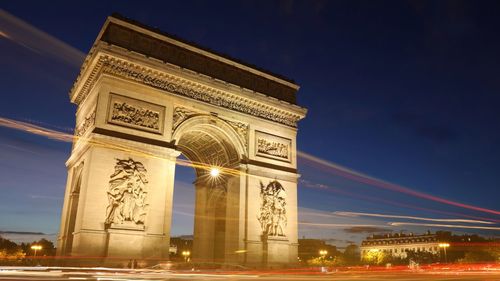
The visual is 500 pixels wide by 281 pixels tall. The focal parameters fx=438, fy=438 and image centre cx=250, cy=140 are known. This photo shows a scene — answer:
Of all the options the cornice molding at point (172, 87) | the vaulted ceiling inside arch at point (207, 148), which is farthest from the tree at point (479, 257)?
the vaulted ceiling inside arch at point (207, 148)

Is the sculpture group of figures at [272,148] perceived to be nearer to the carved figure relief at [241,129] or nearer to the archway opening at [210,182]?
the carved figure relief at [241,129]

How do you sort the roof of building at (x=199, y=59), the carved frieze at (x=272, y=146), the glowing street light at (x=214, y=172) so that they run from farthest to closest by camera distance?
the glowing street light at (x=214, y=172) → the carved frieze at (x=272, y=146) → the roof of building at (x=199, y=59)

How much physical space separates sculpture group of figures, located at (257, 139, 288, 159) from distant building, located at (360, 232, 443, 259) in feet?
242

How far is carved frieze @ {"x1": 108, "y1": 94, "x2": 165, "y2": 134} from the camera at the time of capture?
2042cm

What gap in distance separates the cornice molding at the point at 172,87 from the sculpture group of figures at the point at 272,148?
1446 mm

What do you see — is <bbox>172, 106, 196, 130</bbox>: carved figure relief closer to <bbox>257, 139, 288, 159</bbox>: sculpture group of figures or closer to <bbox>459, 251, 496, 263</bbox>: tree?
<bbox>257, 139, 288, 159</bbox>: sculpture group of figures

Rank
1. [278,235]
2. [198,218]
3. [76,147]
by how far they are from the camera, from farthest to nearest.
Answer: [198,218] < [278,235] < [76,147]

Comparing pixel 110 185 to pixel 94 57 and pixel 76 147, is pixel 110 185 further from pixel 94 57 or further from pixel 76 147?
pixel 94 57

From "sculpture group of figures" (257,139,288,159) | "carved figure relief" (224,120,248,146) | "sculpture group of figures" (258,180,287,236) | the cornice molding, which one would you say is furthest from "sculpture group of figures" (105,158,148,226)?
"sculpture group of figures" (257,139,288,159)

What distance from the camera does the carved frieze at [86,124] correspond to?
2072 centimetres

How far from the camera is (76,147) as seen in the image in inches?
890

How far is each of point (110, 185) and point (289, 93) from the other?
13.3 meters

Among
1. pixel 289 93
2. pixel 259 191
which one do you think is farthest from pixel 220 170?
pixel 289 93

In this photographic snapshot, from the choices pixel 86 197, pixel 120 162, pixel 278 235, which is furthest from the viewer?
pixel 278 235
